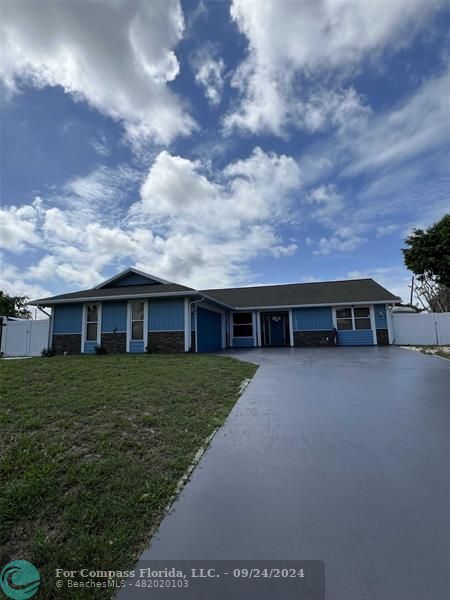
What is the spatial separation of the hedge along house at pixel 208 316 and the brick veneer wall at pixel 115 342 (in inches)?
1.8

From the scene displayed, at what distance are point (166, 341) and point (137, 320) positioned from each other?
5.94 feet

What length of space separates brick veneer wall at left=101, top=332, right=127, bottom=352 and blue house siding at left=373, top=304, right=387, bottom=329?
42.8ft

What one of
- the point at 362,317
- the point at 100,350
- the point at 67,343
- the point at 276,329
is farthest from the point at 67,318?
the point at 362,317

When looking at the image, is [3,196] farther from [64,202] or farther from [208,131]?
[208,131]

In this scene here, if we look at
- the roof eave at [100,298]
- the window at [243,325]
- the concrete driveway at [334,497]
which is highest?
the roof eave at [100,298]

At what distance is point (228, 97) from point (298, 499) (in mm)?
10917

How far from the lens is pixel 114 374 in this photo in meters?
6.84

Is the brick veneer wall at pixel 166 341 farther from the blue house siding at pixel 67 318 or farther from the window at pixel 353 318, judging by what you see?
the window at pixel 353 318

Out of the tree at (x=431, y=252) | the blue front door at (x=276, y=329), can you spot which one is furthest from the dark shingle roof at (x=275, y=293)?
the tree at (x=431, y=252)

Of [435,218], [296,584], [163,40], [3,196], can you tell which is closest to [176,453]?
[296,584]

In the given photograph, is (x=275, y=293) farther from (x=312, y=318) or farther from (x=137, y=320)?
(x=137, y=320)

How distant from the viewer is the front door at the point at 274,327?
18.0m

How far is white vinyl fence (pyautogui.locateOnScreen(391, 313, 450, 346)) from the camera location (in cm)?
1494

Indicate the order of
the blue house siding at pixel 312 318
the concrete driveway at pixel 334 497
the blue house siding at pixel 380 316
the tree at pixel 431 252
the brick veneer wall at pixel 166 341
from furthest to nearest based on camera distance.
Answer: the blue house siding at pixel 312 318
the blue house siding at pixel 380 316
the tree at pixel 431 252
the brick veneer wall at pixel 166 341
the concrete driveway at pixel 334 497
